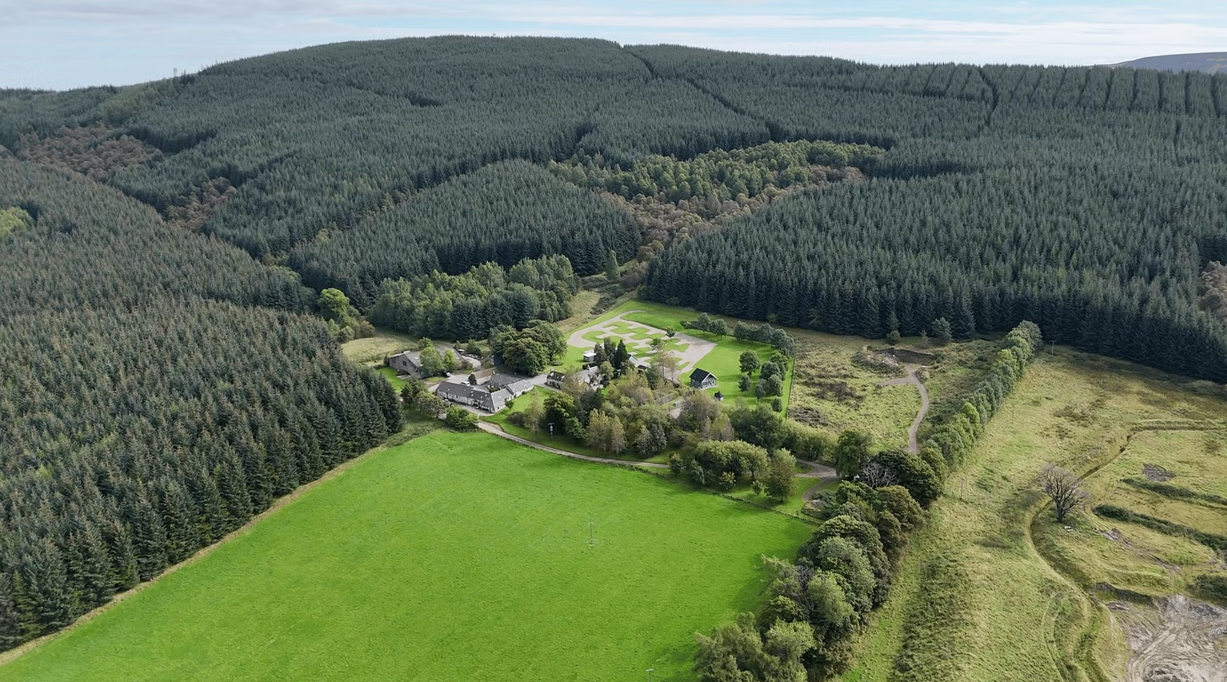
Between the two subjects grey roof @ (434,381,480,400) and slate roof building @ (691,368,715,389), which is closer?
grey roof @ (434,381,480,400)

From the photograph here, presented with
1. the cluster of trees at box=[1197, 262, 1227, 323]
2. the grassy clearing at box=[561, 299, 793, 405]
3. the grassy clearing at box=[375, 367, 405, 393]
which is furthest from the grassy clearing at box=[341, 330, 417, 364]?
the cluster of trees at box=[1197, 262, 1227, 323]

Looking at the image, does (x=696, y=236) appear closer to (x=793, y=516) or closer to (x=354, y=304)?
(x=354, y=304)

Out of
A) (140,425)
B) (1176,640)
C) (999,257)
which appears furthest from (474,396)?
(999,257)

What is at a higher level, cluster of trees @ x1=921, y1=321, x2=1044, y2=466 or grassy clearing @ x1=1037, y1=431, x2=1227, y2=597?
cluster of trees @ x1=921, y1=321, x2=1044, y2=466

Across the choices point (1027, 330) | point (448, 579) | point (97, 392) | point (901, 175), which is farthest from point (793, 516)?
point (901, 175)

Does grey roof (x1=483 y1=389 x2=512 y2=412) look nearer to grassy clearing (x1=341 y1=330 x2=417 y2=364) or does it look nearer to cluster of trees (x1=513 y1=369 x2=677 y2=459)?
cluster of trees (x1=513 y1=369 x2=677 y2=459)

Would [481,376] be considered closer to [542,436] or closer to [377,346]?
[542,436]
